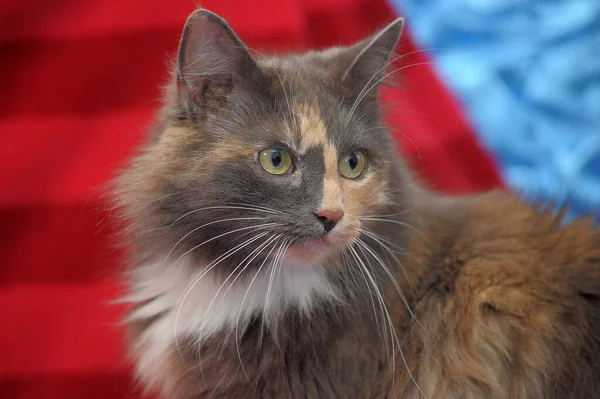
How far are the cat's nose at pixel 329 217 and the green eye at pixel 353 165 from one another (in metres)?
0.15

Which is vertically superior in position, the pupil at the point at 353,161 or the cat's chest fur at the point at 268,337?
the pupil at the point at 353,161

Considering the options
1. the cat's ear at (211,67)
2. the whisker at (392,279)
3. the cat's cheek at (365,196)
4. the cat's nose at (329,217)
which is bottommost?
the whisker at (392,279)

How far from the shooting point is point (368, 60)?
54.1 inches

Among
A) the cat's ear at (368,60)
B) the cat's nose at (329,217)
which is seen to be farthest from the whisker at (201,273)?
the cat's ear at (368,60)

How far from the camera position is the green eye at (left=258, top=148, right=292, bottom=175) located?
4.04ft

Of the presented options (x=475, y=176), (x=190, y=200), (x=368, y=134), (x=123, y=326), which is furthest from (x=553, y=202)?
(x=123, y=326)

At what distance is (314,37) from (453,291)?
120cm

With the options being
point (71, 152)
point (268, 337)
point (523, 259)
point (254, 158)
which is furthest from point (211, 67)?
point (71, 152)

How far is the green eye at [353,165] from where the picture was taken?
4.34ft

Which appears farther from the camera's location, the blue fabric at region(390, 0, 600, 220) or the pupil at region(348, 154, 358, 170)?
the blue fabric at region(390, 0, 600, 220)

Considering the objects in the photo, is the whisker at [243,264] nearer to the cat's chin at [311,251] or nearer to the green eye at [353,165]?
the cat's chin at [311,251]

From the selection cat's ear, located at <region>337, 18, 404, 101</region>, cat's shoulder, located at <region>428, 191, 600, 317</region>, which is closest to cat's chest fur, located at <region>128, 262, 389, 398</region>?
cat's shoulder, located at <region>428, 191, 600, 317</region>

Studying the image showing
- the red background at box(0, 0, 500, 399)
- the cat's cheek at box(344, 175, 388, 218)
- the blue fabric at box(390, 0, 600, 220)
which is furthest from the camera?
the blue fabric at box(390, 0, 600, 220)

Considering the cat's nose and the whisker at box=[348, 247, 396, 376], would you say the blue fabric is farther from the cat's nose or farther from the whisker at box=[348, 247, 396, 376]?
the cat's nose
